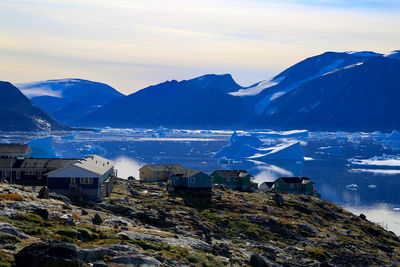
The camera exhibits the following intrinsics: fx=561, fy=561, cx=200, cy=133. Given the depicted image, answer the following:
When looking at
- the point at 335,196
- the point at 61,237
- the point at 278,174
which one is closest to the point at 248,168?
the point at 278,174

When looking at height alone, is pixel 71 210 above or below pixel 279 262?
above

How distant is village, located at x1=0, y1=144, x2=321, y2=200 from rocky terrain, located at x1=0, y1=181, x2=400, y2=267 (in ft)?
5.94

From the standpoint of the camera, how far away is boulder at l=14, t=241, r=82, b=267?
20.2 m

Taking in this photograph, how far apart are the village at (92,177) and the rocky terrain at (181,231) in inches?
71.3

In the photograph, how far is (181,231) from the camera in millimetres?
39781

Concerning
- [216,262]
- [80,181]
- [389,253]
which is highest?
[80,181]

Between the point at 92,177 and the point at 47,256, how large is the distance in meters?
25.9

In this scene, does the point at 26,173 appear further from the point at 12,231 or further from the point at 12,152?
the point at 12,231

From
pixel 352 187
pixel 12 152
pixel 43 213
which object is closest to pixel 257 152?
pixel 352 187

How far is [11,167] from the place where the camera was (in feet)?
181

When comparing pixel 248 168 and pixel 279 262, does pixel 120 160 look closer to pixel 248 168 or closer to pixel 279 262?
pixel 248 168

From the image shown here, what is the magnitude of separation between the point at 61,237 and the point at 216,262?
7972mm

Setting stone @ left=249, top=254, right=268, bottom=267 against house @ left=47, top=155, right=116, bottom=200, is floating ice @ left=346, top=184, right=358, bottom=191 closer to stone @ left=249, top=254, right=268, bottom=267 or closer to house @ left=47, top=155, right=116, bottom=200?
house @ left=47, top=155, right=116, bottom=200

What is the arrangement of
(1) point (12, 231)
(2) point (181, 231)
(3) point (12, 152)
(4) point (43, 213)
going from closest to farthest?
(1) point (12, 231) → (4) point (43, 213) → (2) point (181, 231) → (3) point (12, 152)
